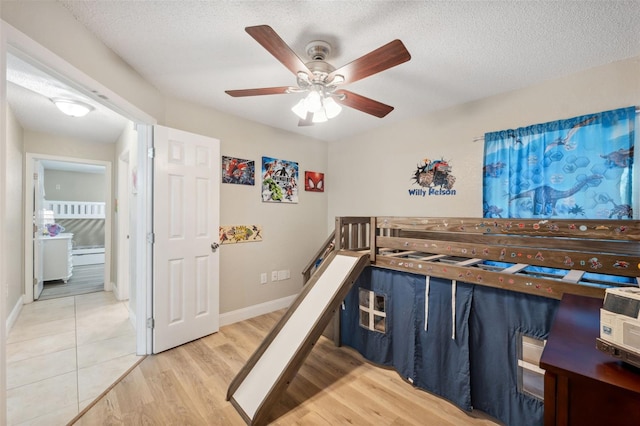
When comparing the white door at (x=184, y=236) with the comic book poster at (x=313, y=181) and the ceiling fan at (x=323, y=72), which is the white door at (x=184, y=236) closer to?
the ceiling fan at (x=323, y=72)

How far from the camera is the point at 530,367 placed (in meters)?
1.53

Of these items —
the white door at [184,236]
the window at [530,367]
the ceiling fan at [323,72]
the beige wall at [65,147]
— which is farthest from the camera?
the beige wall at [65,147]

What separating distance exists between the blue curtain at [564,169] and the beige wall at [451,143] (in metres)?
0.11

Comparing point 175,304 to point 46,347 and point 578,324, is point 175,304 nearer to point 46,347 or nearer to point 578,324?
point 46,347

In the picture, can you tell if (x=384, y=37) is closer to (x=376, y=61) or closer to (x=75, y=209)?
(x=376, y=61)

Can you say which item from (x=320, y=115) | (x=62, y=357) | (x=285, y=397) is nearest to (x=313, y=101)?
(x=320, y=115)

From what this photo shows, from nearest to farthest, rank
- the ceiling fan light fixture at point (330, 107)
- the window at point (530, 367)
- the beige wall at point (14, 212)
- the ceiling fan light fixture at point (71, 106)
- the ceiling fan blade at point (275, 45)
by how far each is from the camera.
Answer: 1. the ceiling fan blade at point (275, 45)
2. the window at point (530, 367)
3. the ceiling fan light fixture at point (330, 107)
4. the ceiling fan light fixture at point (71, 106)
5. the beige wall at point (14, 212)

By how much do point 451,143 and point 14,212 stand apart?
496 cm

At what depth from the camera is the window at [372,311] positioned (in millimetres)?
2271

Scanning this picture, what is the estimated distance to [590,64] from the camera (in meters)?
2.04

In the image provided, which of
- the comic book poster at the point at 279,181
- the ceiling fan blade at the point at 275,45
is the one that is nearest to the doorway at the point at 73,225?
the comic book poster at the point at 279,181

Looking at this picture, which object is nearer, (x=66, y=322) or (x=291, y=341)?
(x=291, y=341)

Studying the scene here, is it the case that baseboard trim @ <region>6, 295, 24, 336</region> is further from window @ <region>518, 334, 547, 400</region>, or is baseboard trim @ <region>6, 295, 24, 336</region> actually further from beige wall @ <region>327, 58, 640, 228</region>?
window @ <region>518, 334, 547, 400</region>

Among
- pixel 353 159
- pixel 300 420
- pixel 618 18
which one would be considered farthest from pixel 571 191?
pixel 300 420
